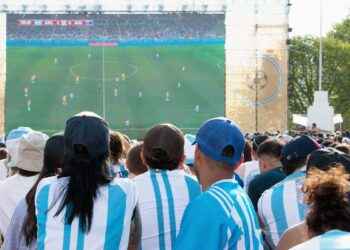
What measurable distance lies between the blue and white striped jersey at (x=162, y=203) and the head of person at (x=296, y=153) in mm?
733

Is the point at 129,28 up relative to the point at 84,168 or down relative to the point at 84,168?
up

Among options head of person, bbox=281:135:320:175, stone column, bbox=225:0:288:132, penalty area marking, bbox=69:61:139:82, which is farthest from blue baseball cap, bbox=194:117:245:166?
penalty area marking, bbox=69:61:139:82

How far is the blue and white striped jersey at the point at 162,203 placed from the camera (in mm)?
4094

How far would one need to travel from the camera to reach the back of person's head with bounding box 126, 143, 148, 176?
5.17m

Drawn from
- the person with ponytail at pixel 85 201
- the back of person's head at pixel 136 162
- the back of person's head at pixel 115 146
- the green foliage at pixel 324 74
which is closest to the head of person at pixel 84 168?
the person with ponytail at pixel 85 201

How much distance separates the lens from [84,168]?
3.52 meters

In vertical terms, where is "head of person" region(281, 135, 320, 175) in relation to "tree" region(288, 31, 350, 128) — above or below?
below

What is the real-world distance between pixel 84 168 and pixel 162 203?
0.74 m

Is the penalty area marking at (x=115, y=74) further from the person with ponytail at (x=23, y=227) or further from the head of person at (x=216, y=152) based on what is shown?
the head of person at (x=216, y=152)

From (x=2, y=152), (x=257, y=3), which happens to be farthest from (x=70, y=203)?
(x=257, y=3)

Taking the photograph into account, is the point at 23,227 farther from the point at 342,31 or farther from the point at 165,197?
the point at 342,31

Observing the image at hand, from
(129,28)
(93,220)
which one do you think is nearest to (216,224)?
(93,220)

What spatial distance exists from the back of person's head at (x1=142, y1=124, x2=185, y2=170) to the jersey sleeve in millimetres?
1082

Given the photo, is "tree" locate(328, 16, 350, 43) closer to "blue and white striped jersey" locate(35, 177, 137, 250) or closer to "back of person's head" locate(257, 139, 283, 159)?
"back of person's head" locate(257, 139, 283, 159)
